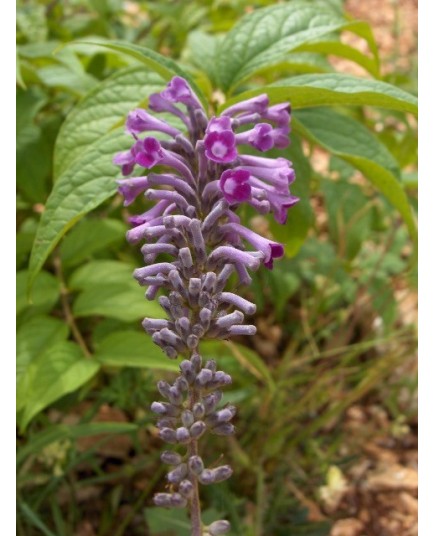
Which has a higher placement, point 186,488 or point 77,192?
point 77,192

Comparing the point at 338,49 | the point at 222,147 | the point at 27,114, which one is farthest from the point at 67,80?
the point at 222,147

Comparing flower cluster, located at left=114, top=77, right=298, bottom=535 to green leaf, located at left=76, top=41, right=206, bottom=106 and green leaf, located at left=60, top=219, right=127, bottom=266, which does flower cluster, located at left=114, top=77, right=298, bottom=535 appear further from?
green leaf, located at left=60, top=219, right=127, bottom=266

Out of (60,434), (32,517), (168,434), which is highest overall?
(168,434)

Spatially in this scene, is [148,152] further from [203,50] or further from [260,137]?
[203,50]

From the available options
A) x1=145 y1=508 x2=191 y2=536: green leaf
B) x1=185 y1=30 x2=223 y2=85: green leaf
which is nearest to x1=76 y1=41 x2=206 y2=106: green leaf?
x1=185 y1=30 x2=223 y2=85: green leaf

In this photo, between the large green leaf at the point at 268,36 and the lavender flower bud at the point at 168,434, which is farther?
the large green leaf at the point at 268,36

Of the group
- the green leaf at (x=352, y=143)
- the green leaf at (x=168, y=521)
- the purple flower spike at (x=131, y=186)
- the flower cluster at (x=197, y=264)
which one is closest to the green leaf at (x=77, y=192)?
the purple flower spike at (x=131, y=186)

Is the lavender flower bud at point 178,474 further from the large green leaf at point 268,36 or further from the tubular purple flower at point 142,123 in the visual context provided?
the large green leaf at point 268,36
